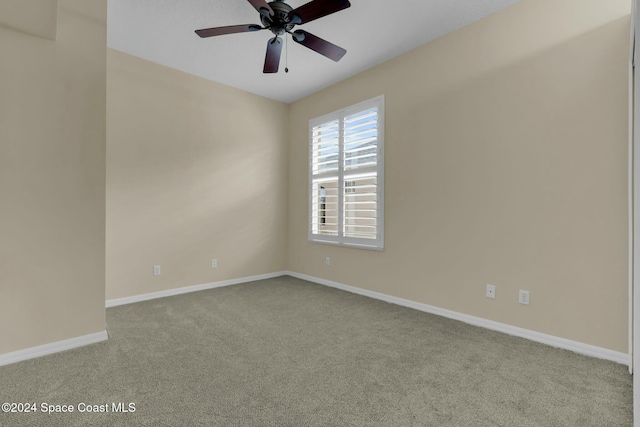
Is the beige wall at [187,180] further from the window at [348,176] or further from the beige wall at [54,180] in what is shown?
the beige wall at [54,180]

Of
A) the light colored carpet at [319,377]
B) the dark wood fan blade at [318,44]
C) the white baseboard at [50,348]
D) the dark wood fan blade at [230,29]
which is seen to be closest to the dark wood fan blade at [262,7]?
the dark wood fan blade at [230,29]

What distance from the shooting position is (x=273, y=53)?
2.69 metres

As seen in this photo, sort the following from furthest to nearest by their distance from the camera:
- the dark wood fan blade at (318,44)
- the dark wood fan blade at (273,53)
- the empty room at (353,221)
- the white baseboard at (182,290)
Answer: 1. the white baseboard at (182,290)
2. the dark wood fan blade at (273,53)
3. the dark wood fan blade at (318,44)
4. the empty room at (353,221)

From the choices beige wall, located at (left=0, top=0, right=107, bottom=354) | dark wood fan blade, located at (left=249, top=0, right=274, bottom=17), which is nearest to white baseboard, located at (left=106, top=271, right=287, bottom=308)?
beige wall, located at (left=0, top=0, right=107, bottom=354)

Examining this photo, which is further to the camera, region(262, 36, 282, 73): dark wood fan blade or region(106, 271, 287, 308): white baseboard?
region(106, 271, 287, 308): white baseboard

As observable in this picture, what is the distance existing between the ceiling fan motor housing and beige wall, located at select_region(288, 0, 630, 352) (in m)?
1.68

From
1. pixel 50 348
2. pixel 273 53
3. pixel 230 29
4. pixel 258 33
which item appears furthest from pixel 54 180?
pixel 258 33

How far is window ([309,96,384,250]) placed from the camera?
3857mm

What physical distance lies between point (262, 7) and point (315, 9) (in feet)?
1.20

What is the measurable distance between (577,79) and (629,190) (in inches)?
35.9

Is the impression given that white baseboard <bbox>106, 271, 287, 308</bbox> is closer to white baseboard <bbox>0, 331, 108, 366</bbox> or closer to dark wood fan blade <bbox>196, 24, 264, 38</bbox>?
white baseboard <bbox>0, 331, 108, 366</bbox>

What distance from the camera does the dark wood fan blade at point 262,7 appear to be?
2133mm

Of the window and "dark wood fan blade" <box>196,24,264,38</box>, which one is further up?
"dark wood fan blade" <box>196,24,264,38</box>

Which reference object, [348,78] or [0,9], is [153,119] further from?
[348,78]
